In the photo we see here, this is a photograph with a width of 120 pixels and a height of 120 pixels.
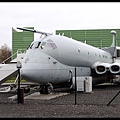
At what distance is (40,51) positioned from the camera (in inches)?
663

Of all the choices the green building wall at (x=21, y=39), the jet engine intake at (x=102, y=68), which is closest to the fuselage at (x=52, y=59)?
the jet engine intake at (x=102, y=68)

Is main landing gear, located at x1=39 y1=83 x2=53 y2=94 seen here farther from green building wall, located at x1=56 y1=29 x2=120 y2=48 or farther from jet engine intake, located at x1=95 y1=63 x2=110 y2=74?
green building wall, located at x1=56 y1=29 x2=120 y2=48

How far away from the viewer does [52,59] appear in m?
17.1

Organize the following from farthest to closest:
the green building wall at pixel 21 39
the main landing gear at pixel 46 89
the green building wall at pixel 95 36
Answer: the green building wall at pixel 21 39 < the green building wall at pixel 95 36 < the main landing gear at pixel 46 89

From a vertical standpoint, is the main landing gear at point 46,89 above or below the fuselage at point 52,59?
below

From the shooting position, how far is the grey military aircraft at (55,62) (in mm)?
15805

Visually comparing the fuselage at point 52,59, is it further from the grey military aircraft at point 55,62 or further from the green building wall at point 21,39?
the green building wall at point 21,39

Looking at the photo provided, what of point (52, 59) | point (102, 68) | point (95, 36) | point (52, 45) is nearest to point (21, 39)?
point (95, 36)

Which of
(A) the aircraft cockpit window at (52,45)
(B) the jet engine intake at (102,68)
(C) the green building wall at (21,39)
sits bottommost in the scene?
(B) the jet engine intake at (102,68)

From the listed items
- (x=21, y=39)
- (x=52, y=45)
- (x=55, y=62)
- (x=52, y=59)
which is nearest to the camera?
(x=52, y=59)

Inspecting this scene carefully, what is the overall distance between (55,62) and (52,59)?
0.95 feet

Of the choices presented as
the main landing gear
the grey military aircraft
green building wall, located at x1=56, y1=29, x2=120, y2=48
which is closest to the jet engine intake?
the grey military aircraft

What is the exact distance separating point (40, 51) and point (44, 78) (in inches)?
68.7

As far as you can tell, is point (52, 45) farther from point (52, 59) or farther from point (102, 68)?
point (102, 68)
